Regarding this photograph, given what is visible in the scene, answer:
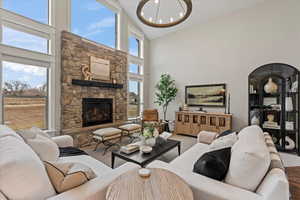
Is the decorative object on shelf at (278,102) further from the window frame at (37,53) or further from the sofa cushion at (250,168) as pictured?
the window frame at (37,53)

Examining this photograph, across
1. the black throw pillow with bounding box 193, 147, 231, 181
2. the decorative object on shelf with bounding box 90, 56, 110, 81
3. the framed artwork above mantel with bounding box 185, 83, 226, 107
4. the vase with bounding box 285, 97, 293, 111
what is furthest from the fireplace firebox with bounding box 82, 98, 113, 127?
the vase with bounding box 285, 97, 293, 111

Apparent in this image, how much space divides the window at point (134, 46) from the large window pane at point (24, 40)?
2802mm

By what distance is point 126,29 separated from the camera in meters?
5.09

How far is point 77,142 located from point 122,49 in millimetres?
3153

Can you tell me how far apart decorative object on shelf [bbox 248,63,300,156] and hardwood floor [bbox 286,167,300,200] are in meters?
1.03

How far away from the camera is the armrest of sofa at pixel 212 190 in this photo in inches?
42.3

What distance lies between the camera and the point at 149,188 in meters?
1.10

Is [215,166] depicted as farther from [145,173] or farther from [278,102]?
[278,102]

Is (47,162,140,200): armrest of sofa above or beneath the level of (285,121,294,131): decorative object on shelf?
beneath

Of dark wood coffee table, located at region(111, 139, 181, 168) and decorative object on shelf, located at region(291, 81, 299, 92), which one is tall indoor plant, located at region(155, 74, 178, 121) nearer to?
dark wood coffee table, located at region(111, 139, 181, 168)

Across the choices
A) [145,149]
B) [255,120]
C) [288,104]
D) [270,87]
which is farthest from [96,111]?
[288,104]

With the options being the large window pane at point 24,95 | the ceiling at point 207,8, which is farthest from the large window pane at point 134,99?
the large window pane at point 24,95

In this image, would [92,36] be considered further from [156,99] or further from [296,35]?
[296,35]

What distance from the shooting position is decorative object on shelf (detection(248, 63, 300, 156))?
3459 millimetres
